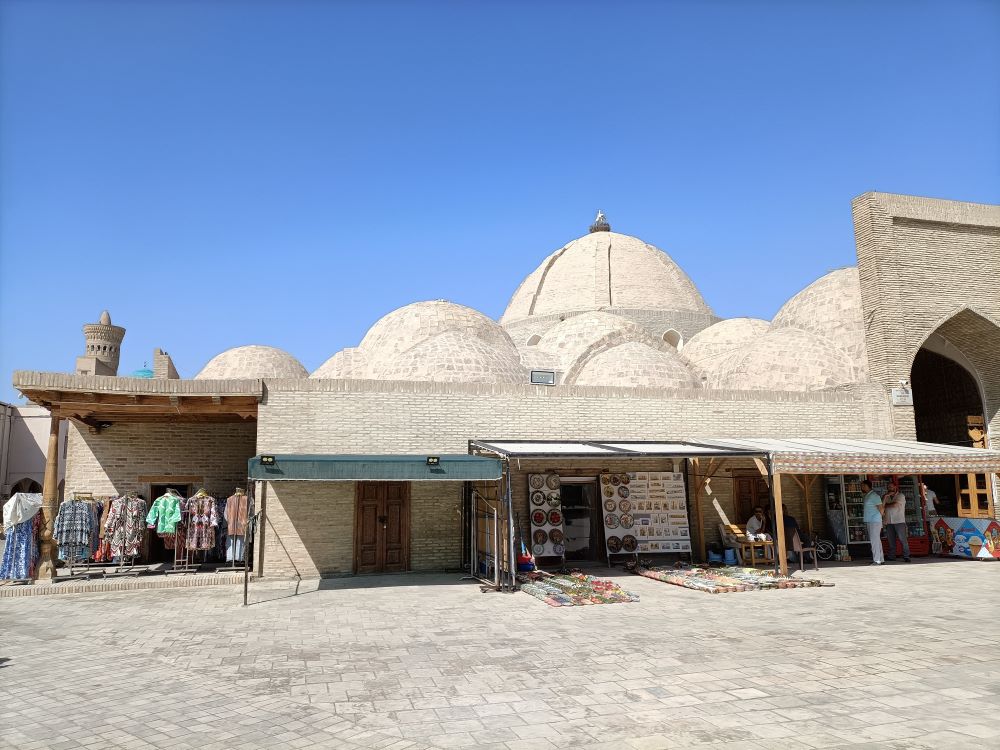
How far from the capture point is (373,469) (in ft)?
32.2

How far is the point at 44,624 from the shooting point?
8.16m

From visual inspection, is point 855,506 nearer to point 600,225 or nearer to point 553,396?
point 553,396

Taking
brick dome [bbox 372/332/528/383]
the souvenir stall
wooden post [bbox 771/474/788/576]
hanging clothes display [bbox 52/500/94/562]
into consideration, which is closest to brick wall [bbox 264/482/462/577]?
hanging clothes display [bbox 52/500/94/562]

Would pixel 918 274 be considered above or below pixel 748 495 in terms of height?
above

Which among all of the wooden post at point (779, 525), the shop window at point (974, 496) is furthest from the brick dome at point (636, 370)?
the shop window at point (974, 496)

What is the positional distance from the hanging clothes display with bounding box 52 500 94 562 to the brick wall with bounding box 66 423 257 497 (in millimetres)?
Result: 1600

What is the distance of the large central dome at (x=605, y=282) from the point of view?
94.1 ft

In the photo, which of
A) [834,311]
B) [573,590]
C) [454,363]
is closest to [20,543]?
[454,363]

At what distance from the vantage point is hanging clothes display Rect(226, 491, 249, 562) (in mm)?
11901

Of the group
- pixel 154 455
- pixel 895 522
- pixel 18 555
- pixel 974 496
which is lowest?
pixel 18 555

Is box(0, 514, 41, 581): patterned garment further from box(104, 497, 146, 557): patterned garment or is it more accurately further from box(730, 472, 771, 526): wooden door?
box(730, 472, 771, 526): wooden door

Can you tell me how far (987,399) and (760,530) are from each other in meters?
8.44

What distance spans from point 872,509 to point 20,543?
14.4 meters

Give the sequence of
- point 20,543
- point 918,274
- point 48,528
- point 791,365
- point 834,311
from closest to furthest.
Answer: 1. point 20,543
2. point 48,528
3. point 918,274
4. point 791,365
5. point 834,311
